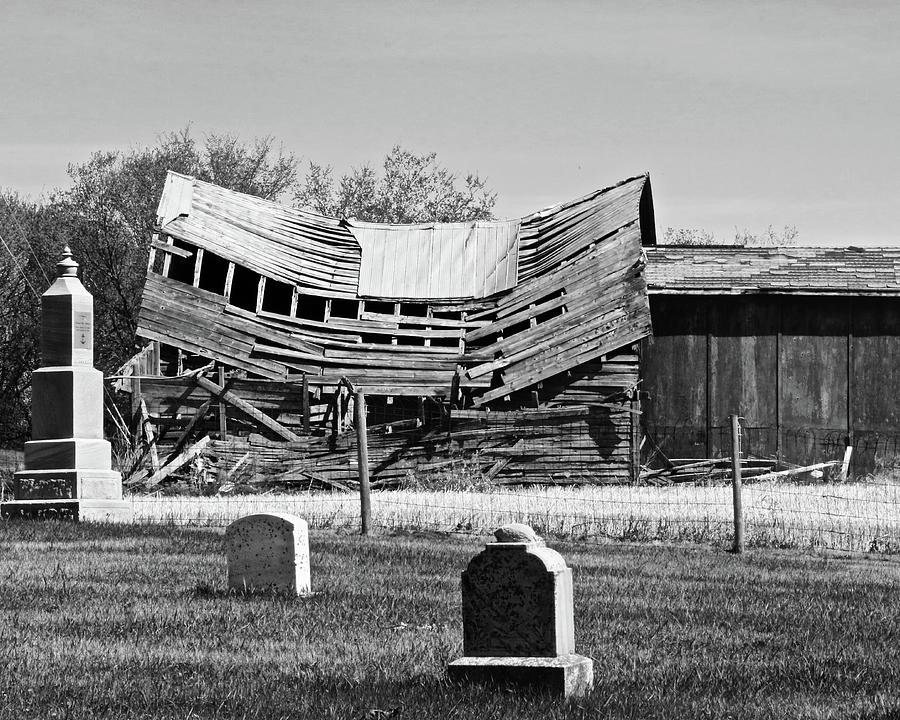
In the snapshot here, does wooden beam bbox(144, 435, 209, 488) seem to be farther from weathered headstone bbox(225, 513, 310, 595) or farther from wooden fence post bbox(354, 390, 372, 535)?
weathered headstone bbox(225, 513, 310, 595)

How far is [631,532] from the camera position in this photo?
18.9 m

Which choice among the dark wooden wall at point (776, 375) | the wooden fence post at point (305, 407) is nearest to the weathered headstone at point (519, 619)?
the wooden fence post at point (305, 407)

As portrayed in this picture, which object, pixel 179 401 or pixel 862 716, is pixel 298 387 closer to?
pixel 179 401

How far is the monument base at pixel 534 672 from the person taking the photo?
771cm

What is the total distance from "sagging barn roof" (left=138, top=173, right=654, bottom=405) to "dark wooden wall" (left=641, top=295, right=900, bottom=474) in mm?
1932

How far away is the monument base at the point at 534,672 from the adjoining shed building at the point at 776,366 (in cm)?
2569

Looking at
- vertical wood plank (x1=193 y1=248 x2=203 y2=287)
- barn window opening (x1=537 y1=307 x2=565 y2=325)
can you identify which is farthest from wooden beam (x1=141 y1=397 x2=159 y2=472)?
barn window opening (x1=537 y1=307 x2=565 y2=325)

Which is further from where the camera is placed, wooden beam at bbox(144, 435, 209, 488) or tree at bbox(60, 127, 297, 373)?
tree at bbox(60, 127, 297, 373)

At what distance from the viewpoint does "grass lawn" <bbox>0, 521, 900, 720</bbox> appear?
751 centimetres

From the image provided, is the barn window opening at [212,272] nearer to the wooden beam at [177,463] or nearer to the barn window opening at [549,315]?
the wooden beam at [177,463]

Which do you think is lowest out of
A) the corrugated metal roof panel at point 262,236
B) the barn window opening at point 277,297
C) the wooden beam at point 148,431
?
the wooden beam at point 148,431

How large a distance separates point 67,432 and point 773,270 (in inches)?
839

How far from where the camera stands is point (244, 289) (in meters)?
35.6

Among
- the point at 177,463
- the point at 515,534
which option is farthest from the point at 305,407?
the point at 515,534
